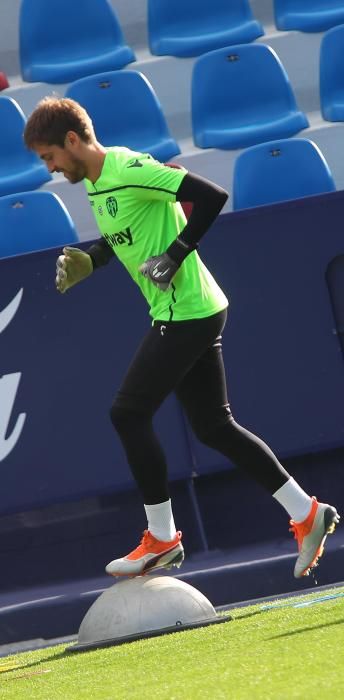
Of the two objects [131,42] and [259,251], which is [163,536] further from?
[131,42]

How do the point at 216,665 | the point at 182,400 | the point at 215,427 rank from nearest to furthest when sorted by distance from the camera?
the point at 216,665 → the point at 215,427 → the point at 182,400

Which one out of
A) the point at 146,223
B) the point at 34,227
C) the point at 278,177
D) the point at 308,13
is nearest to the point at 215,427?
the point at 146,223

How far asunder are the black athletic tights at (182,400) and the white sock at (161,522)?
1.5 inches

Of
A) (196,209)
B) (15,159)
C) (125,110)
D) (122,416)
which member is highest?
(196,209)

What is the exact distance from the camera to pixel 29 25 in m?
9.02

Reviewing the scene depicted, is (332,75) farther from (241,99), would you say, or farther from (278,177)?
(278,177)

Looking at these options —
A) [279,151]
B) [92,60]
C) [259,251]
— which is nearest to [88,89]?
[92,60]

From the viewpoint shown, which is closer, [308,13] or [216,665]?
[216,665]

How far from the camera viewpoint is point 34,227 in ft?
21.5

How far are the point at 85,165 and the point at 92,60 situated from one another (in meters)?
5.08

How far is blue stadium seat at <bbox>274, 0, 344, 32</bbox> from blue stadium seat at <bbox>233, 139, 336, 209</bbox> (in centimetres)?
276

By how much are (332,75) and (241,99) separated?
0.59 meters

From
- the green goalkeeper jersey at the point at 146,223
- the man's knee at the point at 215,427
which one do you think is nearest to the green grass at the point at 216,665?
the man's knee at the point at 215,427

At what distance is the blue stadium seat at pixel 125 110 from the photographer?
812 cm
